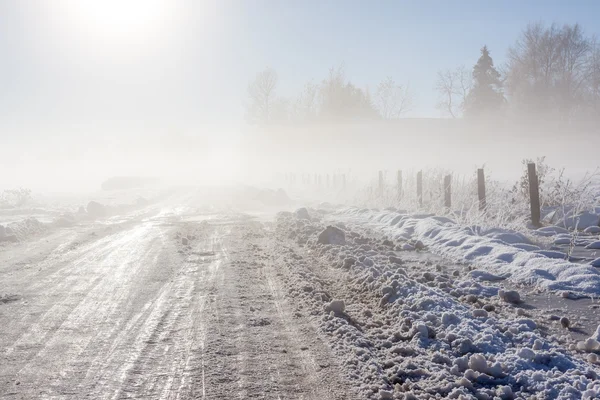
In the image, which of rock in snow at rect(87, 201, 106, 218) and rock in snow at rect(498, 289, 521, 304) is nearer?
rock in snow at rect(498, 289, 521, 304)

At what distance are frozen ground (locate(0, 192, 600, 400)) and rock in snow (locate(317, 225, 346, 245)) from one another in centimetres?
34

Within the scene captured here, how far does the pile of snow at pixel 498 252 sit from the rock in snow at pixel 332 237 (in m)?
1.64

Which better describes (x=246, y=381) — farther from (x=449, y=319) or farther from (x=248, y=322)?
(x=449, y=319)

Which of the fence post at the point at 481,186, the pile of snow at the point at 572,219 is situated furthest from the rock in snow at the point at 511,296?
the fence post at the point at 481,186

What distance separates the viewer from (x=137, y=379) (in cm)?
353

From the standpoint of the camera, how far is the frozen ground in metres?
3.44

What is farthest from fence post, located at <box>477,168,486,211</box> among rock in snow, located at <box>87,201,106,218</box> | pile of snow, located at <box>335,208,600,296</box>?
rock in snow, located at <box>87,201,106,218</box>

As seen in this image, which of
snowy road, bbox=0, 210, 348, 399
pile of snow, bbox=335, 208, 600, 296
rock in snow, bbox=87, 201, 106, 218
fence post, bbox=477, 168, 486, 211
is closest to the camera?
snowy road, bbox=0, 210, 348, 399

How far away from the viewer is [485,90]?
57.7 metres

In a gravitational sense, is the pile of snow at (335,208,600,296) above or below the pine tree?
below

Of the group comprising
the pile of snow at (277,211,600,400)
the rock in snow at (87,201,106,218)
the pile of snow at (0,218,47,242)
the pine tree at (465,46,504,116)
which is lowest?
the pile of snow at (277,211,600,400)

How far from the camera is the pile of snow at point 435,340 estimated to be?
11.0 feet

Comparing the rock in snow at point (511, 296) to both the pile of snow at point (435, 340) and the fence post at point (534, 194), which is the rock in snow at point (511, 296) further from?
the fence post at point (534, 194)

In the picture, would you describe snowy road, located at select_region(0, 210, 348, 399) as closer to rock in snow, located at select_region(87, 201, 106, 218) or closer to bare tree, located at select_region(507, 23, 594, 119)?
rock in snow, located at select_region(87, 201, 106, 218)
